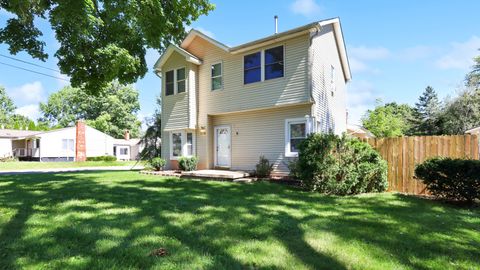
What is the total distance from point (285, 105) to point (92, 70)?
7.36 m

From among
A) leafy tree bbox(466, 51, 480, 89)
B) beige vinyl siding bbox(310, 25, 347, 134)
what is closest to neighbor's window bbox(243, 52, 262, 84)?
beige vinyl siding bbox(310, 25, 347, 134)

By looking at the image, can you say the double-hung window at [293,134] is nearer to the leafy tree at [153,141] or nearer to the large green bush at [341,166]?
the large green bush at [341,166]

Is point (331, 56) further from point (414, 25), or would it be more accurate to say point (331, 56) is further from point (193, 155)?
point (193, 155)

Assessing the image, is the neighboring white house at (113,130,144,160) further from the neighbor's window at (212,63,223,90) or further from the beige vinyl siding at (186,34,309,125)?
the neighbor's window at (212,63,223,90)

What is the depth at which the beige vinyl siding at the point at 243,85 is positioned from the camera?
11.3m

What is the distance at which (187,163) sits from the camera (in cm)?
1372

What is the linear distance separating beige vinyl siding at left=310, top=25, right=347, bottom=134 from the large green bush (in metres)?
2.87

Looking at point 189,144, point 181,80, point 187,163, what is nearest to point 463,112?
point 189,144

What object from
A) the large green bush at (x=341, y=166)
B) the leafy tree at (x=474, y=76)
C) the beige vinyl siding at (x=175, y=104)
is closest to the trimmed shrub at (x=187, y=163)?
the beige vinyl siding at (x=175, y=104)

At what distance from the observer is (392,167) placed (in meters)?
9.15

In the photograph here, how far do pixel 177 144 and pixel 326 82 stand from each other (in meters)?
7.99

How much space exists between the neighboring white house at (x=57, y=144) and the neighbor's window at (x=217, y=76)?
23445 mm

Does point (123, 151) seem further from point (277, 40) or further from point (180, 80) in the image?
point (277, 40)

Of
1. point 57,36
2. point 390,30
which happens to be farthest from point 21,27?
point 390,30
